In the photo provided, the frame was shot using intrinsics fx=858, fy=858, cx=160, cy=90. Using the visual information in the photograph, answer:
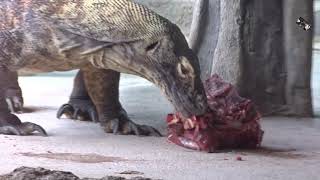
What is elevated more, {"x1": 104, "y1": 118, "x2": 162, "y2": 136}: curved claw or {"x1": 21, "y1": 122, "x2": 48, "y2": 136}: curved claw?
{"x1": 21, "y1": 122, "x2": 48, "y2": 136}: curved claw

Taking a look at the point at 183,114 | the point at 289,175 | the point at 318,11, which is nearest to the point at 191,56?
the point at 183,114

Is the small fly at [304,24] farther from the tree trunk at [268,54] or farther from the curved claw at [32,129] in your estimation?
the curved claw at [32,129]

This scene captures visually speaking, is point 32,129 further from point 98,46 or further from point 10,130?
point 98,46

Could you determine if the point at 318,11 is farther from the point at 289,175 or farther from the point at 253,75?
the point at 289,175

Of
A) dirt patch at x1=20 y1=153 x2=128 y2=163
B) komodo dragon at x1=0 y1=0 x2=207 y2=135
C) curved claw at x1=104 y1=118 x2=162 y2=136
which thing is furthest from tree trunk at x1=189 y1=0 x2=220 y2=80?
dirt patch at x1=20 y1=153 x2=128 y2=163

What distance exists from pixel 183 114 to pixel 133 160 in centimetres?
56

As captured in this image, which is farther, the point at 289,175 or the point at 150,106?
the point at 150,106

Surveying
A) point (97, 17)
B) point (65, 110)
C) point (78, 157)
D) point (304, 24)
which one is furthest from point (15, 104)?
point (304, 24)

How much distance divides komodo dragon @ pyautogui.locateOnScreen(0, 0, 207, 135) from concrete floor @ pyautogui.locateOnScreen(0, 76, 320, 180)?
263 millimetres

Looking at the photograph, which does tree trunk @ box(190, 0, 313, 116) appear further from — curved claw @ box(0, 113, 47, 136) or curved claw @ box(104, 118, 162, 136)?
curved claw @ box(0, 113, 47, 136)

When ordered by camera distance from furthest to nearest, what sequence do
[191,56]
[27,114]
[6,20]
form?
[27,114], [6,20], [191,56]

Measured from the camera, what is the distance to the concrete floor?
13.4 feet

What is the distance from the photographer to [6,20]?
5262 mm

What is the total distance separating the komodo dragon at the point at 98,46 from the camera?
4.84 meters
